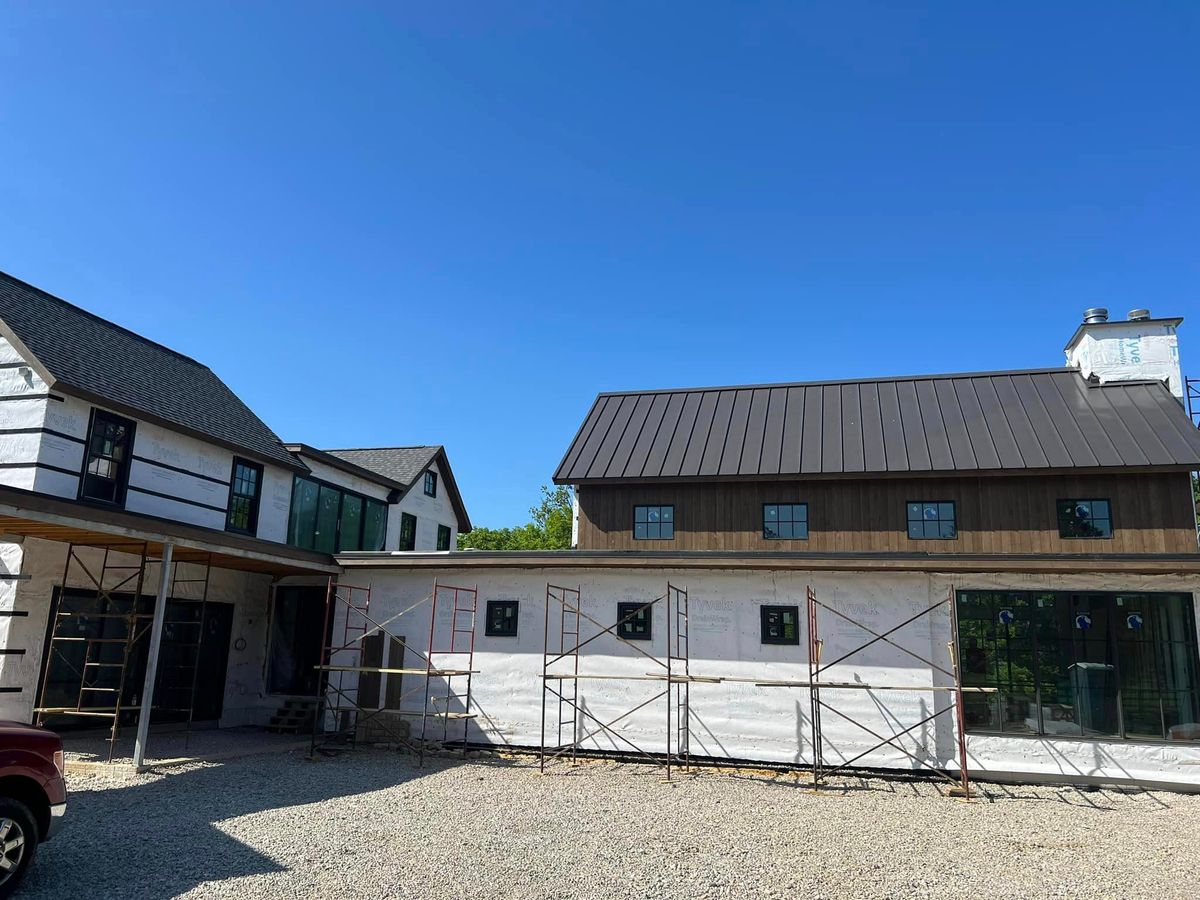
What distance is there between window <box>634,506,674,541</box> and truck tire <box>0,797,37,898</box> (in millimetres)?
12295

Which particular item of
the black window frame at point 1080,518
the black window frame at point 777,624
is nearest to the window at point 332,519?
the black window frame at point 777,624

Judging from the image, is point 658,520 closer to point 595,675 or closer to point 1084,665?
point 595,675

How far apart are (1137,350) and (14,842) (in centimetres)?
2060

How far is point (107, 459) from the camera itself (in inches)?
520

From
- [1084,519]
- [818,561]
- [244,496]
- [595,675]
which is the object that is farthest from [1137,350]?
[244,496]

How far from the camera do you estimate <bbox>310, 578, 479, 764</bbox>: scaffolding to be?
13.9 m

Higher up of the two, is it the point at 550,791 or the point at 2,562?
the point at 2,562

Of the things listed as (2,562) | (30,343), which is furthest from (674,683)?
(30,343)

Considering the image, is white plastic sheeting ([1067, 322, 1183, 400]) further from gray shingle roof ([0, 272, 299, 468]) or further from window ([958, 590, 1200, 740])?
gray shingle roof ([0, 272, 299, 468])

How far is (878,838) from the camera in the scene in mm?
8469

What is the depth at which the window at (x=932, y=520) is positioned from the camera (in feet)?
51.1

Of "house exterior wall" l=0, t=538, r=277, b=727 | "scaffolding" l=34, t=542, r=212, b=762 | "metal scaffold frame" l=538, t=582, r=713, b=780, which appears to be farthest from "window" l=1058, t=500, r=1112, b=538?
"house exterior wall" l=0, t=538, r=277, b=727

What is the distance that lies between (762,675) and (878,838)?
169 inches

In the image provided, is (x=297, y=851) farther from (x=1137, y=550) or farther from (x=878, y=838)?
(x=1137, y=550)
